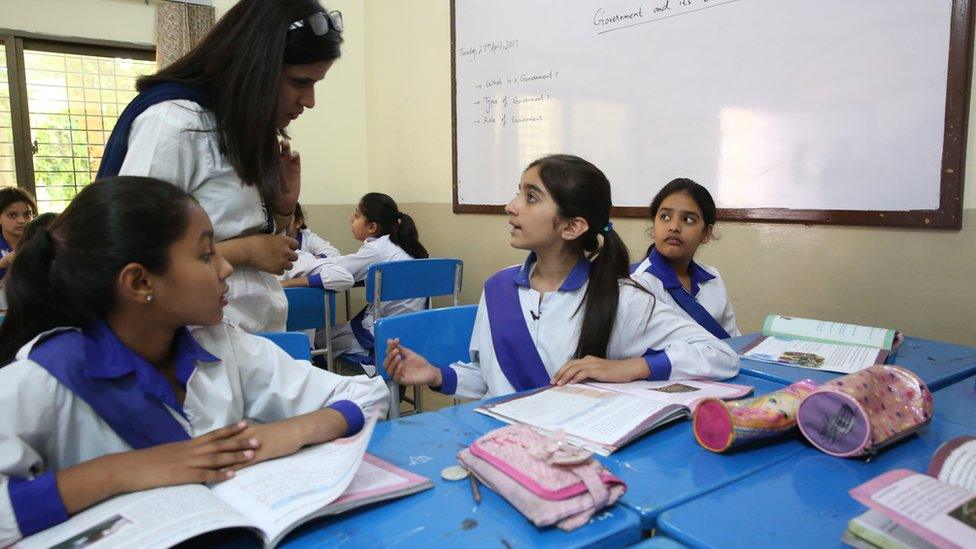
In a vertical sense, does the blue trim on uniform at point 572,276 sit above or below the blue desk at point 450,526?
above

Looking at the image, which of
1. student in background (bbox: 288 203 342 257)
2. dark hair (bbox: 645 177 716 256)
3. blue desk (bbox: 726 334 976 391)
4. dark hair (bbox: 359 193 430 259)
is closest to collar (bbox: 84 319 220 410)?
blue desk (bbox: 726 334 976 391)

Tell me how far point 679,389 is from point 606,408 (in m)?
0.22

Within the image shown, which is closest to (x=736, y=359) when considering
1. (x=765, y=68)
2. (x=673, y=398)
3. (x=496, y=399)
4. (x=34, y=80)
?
(x=673, y=398)

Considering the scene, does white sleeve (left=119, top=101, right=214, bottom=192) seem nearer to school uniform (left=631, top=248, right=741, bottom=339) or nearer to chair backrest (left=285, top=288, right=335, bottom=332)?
school uniform (left=631, top=248, right=741, bottom=339)

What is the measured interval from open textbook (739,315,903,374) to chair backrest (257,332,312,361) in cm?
111

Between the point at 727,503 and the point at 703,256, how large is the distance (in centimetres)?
182

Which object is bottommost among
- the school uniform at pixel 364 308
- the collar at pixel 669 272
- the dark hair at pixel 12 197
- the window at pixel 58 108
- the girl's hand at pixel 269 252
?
the school uniform at pixel 364 308

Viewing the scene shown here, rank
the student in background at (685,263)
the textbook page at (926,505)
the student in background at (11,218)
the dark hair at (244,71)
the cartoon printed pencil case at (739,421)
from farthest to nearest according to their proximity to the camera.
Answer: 1. the student in background at (11,218)
2. the student in background at (685,263)
3. the dark hair at (244,71)
4. the cartoon printed pencil case at (739,421)
5. the textbook page at (926,505)

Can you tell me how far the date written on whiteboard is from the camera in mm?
3389

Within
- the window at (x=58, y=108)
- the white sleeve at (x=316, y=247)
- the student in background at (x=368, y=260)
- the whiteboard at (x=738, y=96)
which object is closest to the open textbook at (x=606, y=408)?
the whiteboard at (x=738, y=96)

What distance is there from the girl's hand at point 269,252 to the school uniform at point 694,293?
1.07 m

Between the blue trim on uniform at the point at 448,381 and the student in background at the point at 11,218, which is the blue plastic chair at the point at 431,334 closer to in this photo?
the blue trim on uniform at the point at 448,381

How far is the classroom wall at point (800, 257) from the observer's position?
1.89 m

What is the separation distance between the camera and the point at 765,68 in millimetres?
2258
